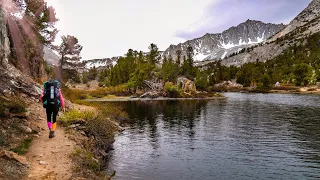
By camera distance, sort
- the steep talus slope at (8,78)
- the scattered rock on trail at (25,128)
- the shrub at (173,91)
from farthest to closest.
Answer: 1. the shrub at (173,91)
2. the steep talus slope at (8,78)
3. the scattered rock on trail at (25,128)

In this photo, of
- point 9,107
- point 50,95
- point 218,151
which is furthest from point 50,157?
point 218,151

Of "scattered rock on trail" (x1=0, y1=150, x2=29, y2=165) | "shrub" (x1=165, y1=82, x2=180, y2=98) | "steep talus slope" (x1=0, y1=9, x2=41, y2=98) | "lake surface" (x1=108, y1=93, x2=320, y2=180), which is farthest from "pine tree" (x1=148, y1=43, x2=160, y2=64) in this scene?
"scattered rock on trail" (x1=0, y1=150, x2=29, y2=165)

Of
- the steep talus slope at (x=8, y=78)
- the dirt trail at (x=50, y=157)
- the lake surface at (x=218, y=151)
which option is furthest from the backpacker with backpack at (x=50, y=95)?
the lake surface at (x=218, y=151)

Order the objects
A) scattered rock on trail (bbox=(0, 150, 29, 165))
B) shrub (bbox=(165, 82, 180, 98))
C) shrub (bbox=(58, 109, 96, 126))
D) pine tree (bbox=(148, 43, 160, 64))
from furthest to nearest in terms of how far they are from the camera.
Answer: pine tree (bbox=(148, 43, 160, 64))
shrub (bbox=(165, 82, 180, 98))
shrub (bbox=(58, 109, 96, 126))
scattered rock on trail (bbox=(0, 150, 29, 165))

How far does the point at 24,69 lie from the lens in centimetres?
2853

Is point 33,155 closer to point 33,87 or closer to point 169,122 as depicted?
point 33,87

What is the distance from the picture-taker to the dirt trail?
12.2 meters

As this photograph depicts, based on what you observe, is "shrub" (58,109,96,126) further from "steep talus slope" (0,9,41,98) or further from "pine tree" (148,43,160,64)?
"pine tree" (148,43,160,64)

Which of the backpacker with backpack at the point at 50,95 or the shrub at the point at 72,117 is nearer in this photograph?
the backpacker with backpack at the point at 50,95

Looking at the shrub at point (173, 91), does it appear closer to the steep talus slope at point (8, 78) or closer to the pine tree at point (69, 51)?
the pine tree at point (69, 51)

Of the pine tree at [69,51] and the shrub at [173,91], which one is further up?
the pine tree at [69,51]

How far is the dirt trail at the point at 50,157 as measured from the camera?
1224cm

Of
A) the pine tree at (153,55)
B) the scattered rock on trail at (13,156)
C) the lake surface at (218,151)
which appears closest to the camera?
the scattered rock on trail at (13,156)

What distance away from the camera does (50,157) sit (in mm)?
14109
